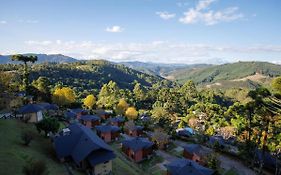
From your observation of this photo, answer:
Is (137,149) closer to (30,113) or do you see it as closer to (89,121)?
(30,113)

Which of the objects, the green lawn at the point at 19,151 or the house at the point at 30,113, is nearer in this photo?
the green lawn at the point at 19,151

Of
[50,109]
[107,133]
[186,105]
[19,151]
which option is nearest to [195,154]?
[107,133]

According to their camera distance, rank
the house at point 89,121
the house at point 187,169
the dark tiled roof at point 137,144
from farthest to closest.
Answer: the house at point 89,121 < the dark tiled roof at point 137,144 < the house at point 187,169

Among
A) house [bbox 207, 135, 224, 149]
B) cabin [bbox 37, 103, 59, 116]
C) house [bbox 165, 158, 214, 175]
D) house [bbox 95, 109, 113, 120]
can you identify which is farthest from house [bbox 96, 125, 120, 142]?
house [bbox 165, 158, 214, 175]

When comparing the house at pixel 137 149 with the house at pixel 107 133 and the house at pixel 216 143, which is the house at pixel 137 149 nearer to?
the house at pixel 107 133

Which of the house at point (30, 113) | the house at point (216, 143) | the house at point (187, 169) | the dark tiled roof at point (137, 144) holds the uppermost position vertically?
the house at point (30, 113)

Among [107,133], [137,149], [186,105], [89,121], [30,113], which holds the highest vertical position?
[30,113]

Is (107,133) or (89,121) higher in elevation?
(107,133)

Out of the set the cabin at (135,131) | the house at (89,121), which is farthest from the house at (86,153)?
the house at (89,121)
